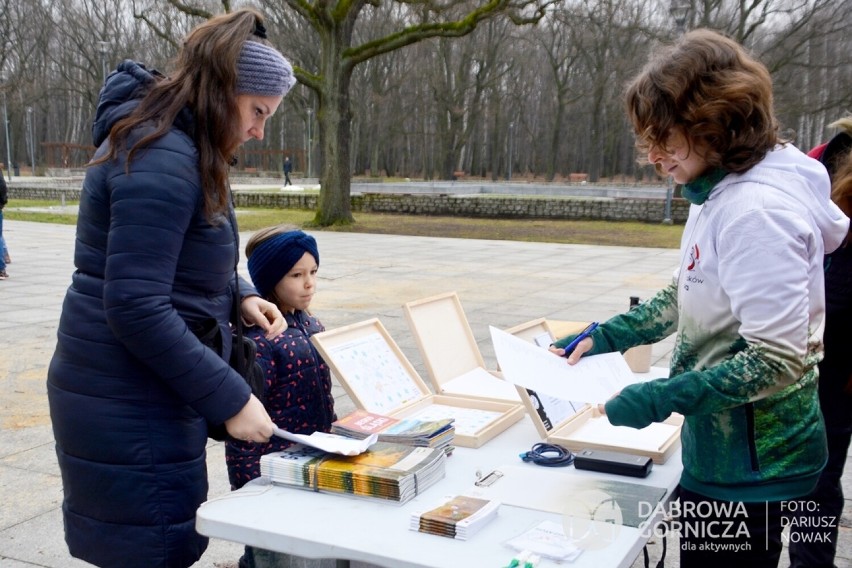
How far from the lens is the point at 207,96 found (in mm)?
1783

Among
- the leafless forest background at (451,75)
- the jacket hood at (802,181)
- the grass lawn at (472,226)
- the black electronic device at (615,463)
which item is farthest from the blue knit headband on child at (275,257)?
the leafless forest background at (451,75)

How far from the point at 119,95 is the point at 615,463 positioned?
59.4 inches

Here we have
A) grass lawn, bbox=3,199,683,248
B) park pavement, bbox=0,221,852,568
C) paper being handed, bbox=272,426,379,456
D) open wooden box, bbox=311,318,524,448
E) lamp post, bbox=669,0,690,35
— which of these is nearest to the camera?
paper being handed, bbox=272,426,379,456

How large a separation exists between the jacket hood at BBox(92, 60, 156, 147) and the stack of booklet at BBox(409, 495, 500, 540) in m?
1.10

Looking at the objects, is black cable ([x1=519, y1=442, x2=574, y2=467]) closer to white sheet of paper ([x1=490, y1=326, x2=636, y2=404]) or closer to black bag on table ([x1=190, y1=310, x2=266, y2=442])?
white sheet of paper ([x1=490, y1=326, x2=636, y2=404])

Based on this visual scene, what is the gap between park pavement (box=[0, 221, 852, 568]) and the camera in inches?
134

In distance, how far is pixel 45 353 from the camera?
6.29 m

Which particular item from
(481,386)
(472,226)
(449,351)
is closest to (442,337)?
(449,351)

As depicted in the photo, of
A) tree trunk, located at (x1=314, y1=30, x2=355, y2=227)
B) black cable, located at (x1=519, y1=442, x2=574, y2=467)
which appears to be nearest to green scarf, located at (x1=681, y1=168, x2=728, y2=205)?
black cable, located at (x1=519, y1=442, x2=574, y2=467)

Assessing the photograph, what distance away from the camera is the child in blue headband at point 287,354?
8.43 feet

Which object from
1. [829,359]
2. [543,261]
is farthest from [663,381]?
[543,261]

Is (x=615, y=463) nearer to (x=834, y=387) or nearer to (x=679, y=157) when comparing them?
(x=679, y=157)

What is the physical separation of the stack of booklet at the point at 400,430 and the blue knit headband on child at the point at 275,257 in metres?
0.74

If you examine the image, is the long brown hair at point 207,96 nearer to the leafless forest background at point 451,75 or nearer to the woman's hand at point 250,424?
the woman's hand at point 250,424
